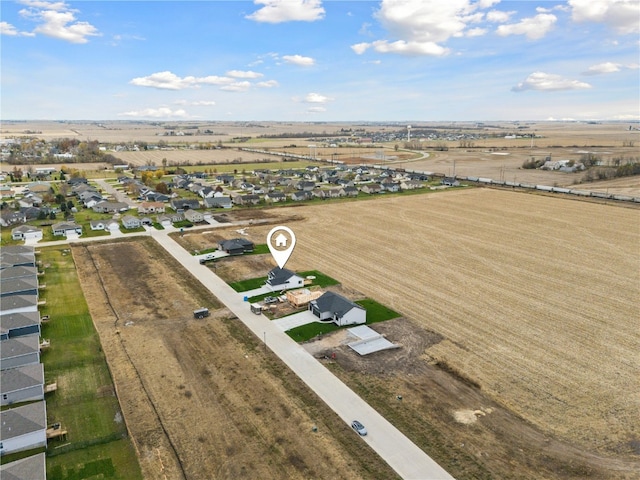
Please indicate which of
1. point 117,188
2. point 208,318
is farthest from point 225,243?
point 117,188

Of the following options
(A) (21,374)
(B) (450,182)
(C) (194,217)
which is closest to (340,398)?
(A) (21,374)

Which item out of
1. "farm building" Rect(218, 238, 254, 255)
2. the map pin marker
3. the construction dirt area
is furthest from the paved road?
"farm building" Rect(218, 238, 254, 255)

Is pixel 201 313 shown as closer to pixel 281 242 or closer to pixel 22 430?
pixel 22 430

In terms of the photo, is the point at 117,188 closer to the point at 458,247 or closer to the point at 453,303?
the point at 458,247

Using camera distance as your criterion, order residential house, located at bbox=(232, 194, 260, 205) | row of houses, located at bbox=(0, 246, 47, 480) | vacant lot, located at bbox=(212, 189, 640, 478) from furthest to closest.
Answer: residential house, located at bbox=(232, 194, 260, 205) → vacant lot, located at bbox=(212, 189, 640, 478) → row of houses, located at bbox=(0, 246, 47, 480)

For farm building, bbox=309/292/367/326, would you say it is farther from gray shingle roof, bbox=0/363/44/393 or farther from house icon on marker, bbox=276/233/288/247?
gray shingle roof, bbox=0/363/44/393

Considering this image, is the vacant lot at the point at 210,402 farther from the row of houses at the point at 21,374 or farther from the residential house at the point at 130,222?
A: the residential house at the point at 130,222
